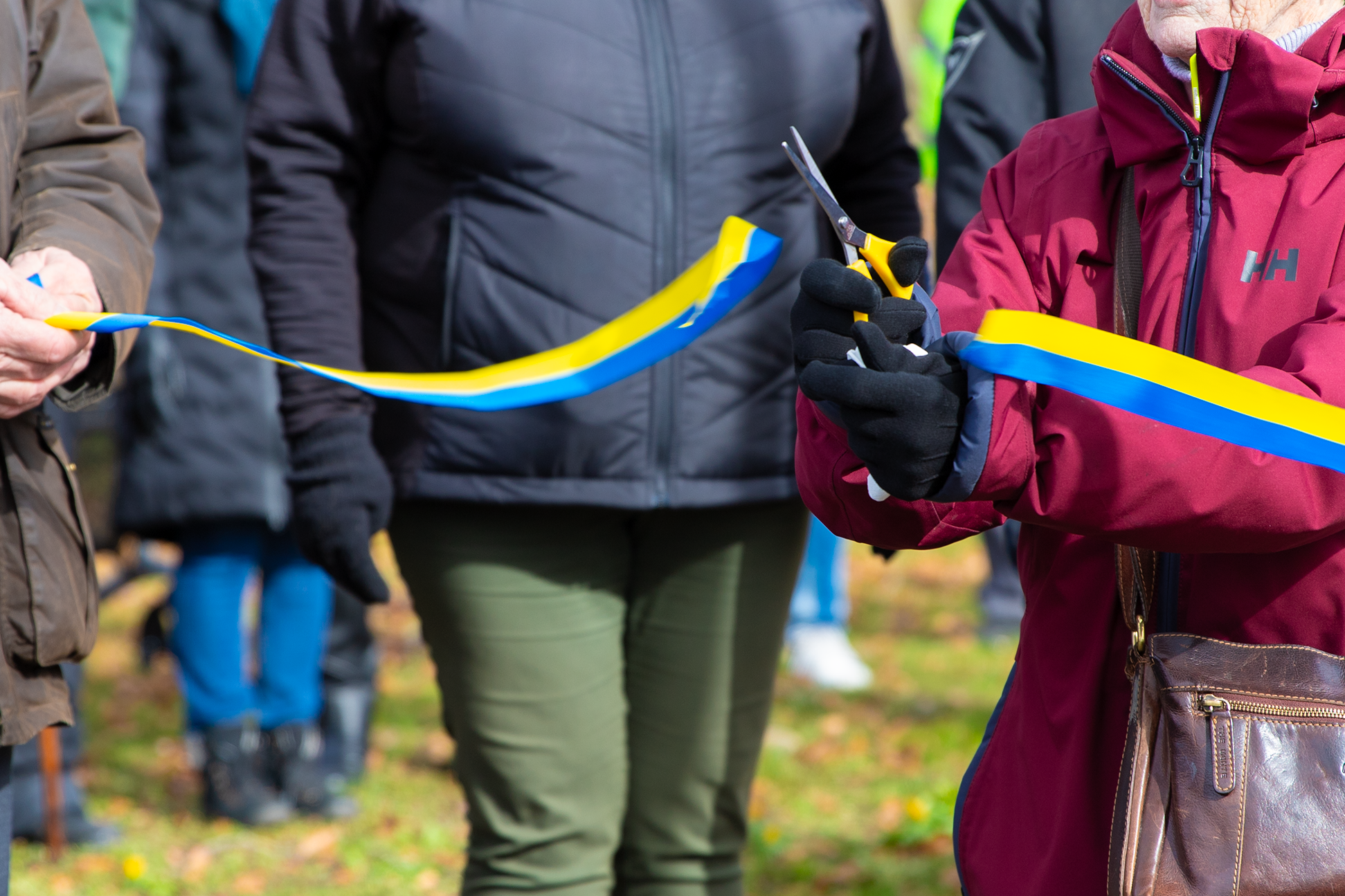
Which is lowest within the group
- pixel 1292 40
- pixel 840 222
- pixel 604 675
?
pixel 604 675

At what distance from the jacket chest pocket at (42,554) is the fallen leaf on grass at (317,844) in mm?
2173

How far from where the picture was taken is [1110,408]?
1.44 m

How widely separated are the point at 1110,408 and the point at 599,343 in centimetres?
95

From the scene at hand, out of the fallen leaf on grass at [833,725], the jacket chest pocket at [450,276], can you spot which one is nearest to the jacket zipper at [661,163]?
the jacket chest pocket at [450,276]

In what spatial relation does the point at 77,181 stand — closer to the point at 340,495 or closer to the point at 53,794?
the point at 340,495

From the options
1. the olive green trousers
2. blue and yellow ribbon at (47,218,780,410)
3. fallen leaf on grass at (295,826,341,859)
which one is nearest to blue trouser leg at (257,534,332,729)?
fallen leaf on grass at (295,826,341,859)

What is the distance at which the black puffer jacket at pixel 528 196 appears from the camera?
231cm

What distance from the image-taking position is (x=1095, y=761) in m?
1.67

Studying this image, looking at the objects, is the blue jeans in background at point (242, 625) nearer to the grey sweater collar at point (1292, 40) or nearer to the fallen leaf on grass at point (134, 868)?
the fallen leaf on grass at point (134, 868)

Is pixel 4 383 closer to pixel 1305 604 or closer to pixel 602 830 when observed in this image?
pixel 602 830

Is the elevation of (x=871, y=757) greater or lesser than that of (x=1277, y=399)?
lesser

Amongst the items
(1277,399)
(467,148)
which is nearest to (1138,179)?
(1277,399)

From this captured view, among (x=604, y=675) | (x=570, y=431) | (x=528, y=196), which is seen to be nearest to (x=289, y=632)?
(x=604, y=675)

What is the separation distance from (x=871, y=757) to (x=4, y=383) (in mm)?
3571
